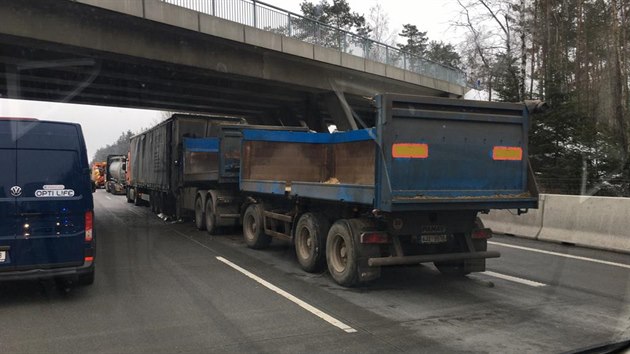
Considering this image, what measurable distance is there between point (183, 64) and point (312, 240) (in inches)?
513

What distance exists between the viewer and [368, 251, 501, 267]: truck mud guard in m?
7.18

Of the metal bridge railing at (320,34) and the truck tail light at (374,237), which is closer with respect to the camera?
the truck tail light at (374,237)

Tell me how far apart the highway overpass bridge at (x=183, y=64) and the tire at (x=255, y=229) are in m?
8.48

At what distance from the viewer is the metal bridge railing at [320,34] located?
19.8 m

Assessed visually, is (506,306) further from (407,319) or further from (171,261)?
(171,261)

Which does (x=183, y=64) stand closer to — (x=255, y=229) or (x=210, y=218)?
(x=210, y=218)

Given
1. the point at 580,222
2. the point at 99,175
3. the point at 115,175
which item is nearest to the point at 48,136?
the point at 580,222

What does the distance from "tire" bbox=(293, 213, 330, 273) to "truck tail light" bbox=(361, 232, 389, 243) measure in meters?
1.29

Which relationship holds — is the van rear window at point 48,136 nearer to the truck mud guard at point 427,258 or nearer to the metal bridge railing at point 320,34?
the truck mud guard at point 427,258

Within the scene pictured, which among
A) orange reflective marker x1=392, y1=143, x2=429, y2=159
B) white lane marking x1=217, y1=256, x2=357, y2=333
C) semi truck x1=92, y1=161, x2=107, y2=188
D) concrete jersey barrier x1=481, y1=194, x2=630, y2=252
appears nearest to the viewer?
white lane marking x1=217, y1=256, x2=357, y2=333

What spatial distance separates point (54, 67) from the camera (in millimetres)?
19469

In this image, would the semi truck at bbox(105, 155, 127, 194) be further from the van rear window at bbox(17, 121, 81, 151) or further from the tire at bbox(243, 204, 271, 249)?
the van rear window at bbox(17, 121, 81, 151)

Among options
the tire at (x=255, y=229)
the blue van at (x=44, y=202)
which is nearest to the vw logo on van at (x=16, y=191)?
the blue van at (x=44, y=202)

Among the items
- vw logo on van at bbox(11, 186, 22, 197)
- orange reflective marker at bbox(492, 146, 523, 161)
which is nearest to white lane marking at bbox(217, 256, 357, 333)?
orange reflective marker at bbox(492, 146, 523, 161)
